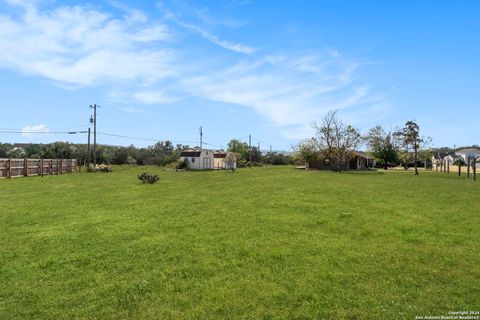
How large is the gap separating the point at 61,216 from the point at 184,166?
58976mm

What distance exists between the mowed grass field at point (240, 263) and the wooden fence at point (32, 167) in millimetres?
25718

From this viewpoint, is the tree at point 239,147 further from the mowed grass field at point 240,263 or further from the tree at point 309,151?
the mowed grass field at point 240,263

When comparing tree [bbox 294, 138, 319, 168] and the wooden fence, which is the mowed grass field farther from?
tree [bbox 294, 138, 319, 168]

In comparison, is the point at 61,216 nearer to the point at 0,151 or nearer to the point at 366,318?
the point at 366,318

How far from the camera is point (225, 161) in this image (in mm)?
81750

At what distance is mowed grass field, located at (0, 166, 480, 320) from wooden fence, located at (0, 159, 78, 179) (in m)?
25.7

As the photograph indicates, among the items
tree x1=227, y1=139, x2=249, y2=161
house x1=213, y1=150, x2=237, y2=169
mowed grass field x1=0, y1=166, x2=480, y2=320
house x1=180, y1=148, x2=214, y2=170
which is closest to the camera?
mowed grass field x1=0, y1=166, x2=480, y2=320

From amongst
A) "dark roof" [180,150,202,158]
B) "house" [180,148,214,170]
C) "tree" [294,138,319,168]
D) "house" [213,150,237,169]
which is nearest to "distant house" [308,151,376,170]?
"tree" [294,138,319,168]

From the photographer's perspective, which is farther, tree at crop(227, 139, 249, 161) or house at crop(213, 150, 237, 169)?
tree at crop(227, 139, 249, 161)

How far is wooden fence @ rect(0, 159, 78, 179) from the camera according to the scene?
37.1 m

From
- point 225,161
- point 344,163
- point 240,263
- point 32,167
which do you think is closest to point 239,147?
point 225,161

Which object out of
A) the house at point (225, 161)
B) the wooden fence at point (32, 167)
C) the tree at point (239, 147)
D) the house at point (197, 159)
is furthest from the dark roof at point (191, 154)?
the tree at point (239, 147)

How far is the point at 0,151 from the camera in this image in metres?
81.3

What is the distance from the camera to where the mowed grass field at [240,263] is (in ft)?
20.5
